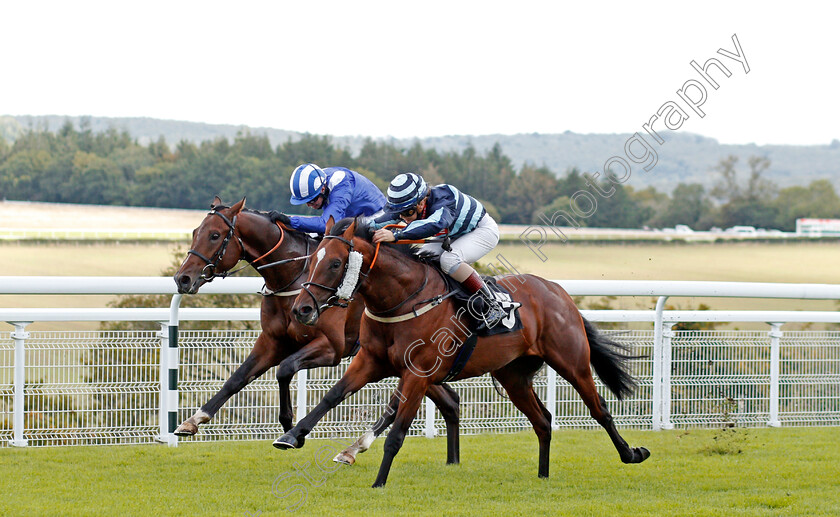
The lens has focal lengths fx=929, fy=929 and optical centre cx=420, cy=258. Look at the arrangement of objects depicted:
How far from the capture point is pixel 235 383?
518 cm

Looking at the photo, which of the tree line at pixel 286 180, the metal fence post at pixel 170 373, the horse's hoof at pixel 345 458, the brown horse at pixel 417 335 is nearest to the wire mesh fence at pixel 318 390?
the metal fence post at pixel 170 373

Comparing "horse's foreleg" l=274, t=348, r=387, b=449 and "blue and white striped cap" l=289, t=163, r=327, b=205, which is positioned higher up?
"blue and white striped cap" l=289, t=163, r=327, b=205

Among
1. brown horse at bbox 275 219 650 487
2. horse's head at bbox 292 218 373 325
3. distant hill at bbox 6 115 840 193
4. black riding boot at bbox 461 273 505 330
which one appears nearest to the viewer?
horse's head at bbox 292 218 373 325

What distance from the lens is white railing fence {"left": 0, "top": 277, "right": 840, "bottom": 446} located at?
590 centimetres

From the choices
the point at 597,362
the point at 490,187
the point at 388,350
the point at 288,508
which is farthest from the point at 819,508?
the point at 490,187

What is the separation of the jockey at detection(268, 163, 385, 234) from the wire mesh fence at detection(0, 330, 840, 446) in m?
1.14

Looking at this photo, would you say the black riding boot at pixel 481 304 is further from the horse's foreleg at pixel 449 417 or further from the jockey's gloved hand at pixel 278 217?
the jockey's gloved hand at pixel 278 217

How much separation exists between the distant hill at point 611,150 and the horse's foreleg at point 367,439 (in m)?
76.5

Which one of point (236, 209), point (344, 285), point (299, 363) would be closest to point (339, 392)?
point (344, 285)

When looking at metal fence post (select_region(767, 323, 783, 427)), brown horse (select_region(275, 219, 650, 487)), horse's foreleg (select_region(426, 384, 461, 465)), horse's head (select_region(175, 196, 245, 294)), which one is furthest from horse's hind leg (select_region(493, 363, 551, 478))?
metal fence post (select_region(767, 323, 783, 427))

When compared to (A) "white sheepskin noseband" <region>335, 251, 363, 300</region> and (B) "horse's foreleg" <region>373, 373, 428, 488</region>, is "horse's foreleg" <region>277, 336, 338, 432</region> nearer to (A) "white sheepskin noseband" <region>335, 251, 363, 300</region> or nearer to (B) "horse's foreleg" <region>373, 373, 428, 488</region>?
(B) "horse's foreleg" <region>373, 373, 428, 488</region>

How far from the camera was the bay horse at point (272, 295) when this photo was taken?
516 cm

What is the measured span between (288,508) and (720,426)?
399 cm

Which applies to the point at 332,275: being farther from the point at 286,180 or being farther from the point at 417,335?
the point at 286,180
